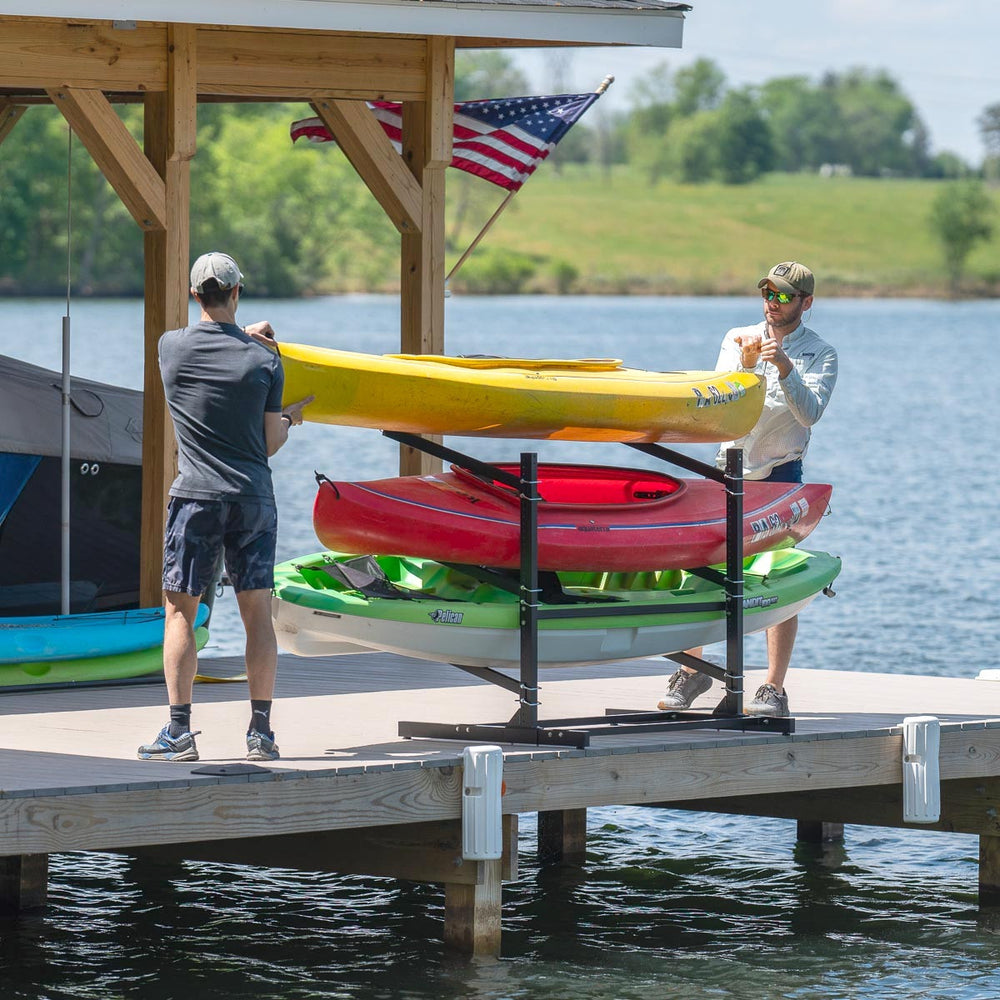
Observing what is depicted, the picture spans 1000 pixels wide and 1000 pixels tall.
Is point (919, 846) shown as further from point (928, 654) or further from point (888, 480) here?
point (888, 480)

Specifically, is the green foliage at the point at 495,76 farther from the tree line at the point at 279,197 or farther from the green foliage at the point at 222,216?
the green foliage at the point at 222,216

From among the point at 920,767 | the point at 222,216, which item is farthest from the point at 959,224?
the point at 920,767

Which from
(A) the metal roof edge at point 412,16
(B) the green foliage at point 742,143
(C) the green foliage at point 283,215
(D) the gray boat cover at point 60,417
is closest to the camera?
(A) the metal roof edge at point 412,16

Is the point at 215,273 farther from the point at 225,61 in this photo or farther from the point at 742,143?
the point at 742,143

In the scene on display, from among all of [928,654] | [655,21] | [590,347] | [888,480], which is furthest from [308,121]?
[590,347]

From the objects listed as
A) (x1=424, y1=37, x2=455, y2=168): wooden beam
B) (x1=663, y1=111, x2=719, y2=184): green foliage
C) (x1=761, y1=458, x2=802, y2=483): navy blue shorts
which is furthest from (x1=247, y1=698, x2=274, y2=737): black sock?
(x1=663, y1=111, x2=719, y2=184): green foliage

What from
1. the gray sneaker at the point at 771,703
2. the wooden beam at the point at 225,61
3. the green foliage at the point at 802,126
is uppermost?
the green foliage at the point at 802,126

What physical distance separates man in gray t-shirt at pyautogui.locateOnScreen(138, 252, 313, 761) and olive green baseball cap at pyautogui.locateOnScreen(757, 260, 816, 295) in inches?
76.2

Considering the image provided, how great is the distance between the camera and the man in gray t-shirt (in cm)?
654

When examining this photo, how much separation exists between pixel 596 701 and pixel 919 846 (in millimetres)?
2490

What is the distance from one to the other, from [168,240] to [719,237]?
90550 mm

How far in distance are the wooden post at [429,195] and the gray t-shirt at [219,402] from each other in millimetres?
2989

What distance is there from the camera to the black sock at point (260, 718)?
6.86 metres

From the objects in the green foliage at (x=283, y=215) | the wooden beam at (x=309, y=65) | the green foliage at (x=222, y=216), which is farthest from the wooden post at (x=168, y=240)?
the green foliage at (x=283, y=215)
